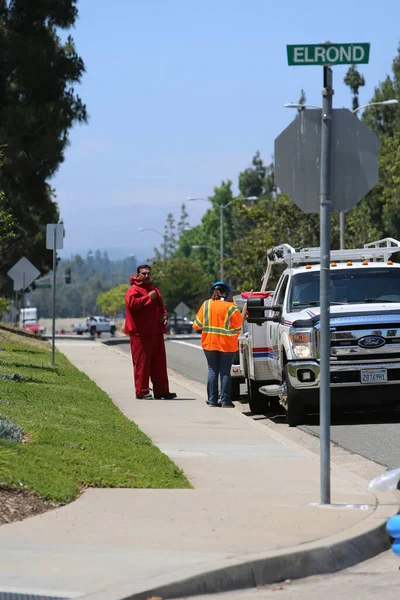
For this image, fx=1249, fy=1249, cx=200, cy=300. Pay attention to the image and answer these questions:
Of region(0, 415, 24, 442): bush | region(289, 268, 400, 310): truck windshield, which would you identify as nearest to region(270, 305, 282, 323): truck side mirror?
region(289, 268, 400, 310): truck windshield

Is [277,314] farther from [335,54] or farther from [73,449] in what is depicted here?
[335,54]

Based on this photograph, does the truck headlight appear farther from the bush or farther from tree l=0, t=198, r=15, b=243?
tree l=0, t=198, r=15, b=243

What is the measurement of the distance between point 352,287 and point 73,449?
22.0 feet

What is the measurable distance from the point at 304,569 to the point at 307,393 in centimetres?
840

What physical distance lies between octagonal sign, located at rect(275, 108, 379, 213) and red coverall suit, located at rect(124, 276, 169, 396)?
31.5 feet

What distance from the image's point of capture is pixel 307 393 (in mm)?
15852

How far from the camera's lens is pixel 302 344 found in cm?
1585

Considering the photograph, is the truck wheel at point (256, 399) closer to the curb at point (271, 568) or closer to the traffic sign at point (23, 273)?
the curb at point (271, 568)

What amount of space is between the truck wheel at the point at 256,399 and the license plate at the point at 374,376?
296 centimetres

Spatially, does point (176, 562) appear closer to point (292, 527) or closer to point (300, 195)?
point (292, 527)

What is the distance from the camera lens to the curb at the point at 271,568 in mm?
6555

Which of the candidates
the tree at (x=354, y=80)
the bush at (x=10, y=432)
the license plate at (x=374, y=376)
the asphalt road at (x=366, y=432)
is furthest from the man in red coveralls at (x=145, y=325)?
the tree at (x=354, y=80)

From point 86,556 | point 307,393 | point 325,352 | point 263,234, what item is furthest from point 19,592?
point 263,234

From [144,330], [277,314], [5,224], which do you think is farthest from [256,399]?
[5,224]
